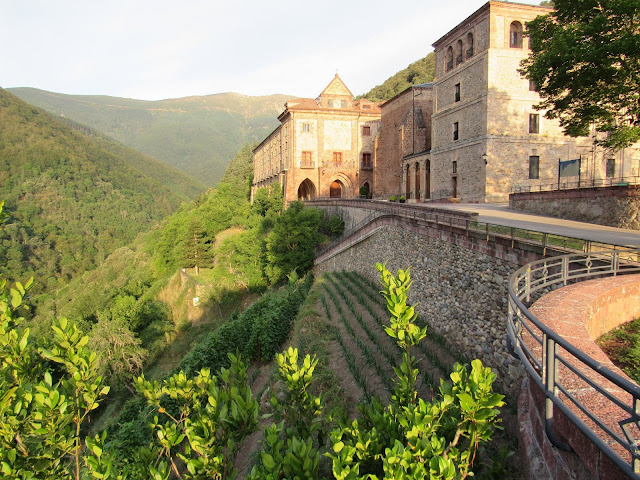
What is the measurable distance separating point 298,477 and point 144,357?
90.8 feet

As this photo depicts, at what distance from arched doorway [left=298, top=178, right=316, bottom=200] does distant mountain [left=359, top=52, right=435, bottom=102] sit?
39117 mm

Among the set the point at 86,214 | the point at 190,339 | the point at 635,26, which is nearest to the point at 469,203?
the point at 635,26

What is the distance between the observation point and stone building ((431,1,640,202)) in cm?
2444

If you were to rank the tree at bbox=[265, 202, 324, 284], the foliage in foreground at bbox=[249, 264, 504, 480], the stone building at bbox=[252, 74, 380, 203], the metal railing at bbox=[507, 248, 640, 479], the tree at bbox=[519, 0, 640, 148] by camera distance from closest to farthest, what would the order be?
1. the metal railing at bbox=[507, 248, 640, 479]
2. the foliage in foreground at bbox=[249, 264, 504, 480]
3. the tree at bbox=[519, 0, 640, 148]
4. the tree at bbox=[265, 202, 324, 284]
5. the stone building at bbox=[252, 74, 380, 203]

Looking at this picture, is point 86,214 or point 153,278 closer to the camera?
point 153,278

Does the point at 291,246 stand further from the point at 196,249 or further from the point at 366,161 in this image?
the point at 196,249

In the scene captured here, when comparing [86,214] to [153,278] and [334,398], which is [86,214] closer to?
[153,278]

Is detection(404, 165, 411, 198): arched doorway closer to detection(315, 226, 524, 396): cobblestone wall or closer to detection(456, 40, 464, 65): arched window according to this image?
detection(456, 40, 464, 65): arched window

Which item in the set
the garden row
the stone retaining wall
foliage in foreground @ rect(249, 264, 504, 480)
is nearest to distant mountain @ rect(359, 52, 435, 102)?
the garden row

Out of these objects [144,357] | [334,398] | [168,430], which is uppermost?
[168,430]

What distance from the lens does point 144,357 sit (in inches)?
1106

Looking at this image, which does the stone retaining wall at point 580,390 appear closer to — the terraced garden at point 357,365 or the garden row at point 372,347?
the terraced garden at point 357,365

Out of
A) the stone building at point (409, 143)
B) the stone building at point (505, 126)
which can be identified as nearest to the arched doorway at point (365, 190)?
the stone building at point (409, 143)

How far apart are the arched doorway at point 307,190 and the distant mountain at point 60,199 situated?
221ft
